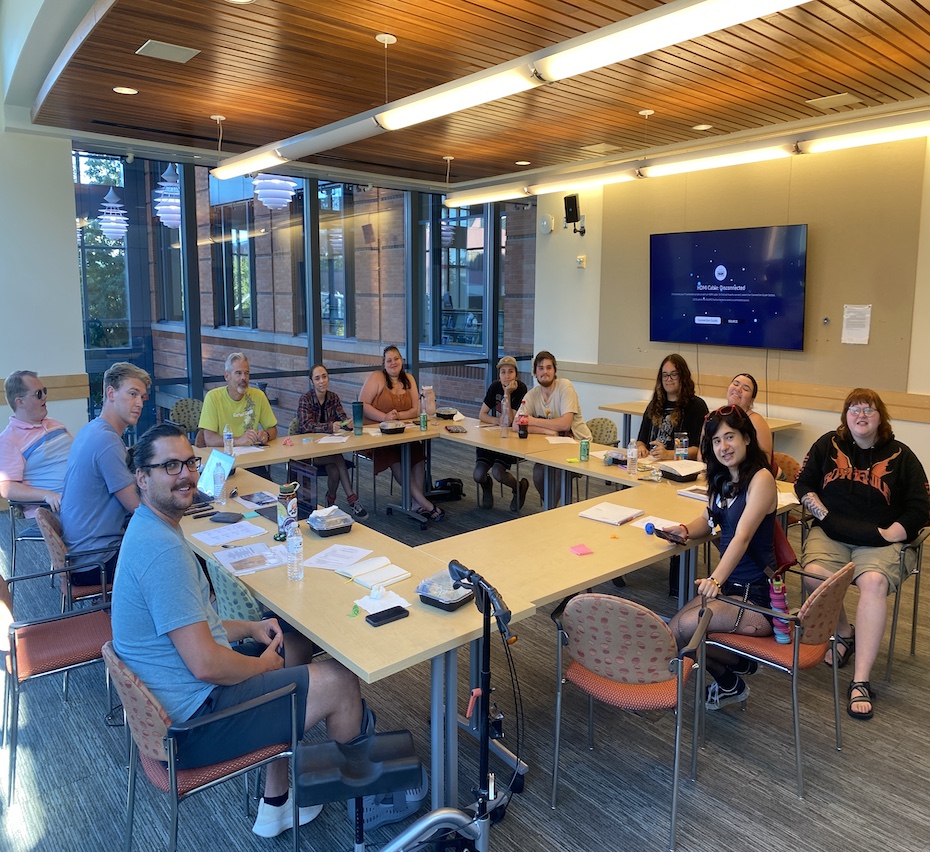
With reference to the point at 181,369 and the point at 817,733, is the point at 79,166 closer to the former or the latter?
the point at 181,369

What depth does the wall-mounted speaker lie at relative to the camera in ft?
24.9

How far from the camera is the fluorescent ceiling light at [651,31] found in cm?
250

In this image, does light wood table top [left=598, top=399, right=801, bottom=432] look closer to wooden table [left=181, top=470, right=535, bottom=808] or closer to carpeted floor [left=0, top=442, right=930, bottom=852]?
carpeted floor [left=0, top=442, right=930, bottom=852]

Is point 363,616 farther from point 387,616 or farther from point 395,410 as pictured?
point 395,410

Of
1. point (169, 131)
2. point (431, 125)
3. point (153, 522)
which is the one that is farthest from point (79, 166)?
point (153, 522)

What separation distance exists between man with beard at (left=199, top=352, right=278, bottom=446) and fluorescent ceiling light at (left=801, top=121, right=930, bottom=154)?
4.00 metres

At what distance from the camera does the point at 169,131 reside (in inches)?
241

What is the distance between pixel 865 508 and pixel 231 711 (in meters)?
3.12

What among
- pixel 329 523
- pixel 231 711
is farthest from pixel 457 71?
pixel 231 711

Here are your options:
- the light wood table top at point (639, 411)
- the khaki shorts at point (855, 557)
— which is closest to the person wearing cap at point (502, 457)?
the light wood table top at point (639, 411)

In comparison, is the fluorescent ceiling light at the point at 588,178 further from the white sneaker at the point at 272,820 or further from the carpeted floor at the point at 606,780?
the white sneaker at the point at 272,820

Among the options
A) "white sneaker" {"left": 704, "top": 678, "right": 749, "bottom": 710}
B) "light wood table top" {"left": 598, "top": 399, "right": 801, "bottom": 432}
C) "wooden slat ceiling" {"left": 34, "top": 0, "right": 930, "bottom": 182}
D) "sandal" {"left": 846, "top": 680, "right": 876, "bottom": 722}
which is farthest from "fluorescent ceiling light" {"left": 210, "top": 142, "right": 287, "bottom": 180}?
"sandal" {"left": 846, "top": 680, "right": 876, "bottom": 722}

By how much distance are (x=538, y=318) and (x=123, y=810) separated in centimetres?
678

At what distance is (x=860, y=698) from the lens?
3.26 metres
